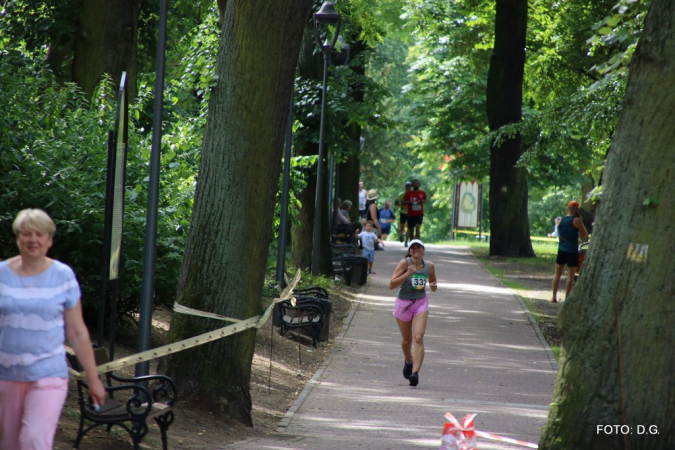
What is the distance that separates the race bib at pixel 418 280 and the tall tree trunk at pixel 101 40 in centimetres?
675

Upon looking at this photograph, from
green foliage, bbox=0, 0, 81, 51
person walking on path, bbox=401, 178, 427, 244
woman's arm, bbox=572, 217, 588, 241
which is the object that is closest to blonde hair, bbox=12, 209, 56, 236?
green foliage, bbox=0, 0, 81, 51

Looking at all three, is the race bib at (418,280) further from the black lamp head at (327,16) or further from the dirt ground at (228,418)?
the black lamp head at (327,16)

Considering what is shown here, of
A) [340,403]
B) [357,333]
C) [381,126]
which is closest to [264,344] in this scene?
[357,333]

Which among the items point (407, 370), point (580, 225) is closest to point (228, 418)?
point (407, 370)

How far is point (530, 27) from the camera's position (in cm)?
3212

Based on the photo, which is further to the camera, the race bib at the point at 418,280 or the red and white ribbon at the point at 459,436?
the race bib at the point at 418,280

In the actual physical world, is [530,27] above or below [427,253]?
above

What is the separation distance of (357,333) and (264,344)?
2411 mm

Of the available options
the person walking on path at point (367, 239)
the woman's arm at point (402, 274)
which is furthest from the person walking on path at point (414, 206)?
the woman's arm at point (402, 274)

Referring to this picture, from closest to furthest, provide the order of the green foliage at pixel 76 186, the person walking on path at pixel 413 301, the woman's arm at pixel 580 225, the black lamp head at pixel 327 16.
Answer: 1. the green foliage at pixel 76 186
2. the person walking on path at pixel 413 301
3. the black lamp head at pixel 327 16
4. the woman's arm at pixel 580 225

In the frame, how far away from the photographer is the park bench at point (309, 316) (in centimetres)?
1366

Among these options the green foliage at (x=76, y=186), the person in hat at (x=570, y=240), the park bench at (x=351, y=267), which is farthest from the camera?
the park bench at (x=351, y=267)

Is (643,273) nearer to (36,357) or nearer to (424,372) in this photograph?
(36,357)

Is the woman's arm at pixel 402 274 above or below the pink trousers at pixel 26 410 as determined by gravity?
above
